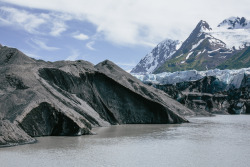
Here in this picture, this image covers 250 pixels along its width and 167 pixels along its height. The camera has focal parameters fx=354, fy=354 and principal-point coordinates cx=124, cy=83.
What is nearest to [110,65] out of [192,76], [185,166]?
[185,166]

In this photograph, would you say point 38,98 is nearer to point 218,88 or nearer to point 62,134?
point 62,134

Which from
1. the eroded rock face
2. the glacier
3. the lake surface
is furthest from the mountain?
the glacier

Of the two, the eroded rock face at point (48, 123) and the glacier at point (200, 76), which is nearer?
the eroded rock face at point (48, 123)

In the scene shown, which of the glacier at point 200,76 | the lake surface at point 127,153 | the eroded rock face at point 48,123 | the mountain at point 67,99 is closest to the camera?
the lake surface at point 127,153

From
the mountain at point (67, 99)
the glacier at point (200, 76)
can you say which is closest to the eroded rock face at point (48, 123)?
the mountain at point (67, 99)

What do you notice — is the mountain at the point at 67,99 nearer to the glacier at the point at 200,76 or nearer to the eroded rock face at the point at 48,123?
the eroded rock face at the point at 48,123

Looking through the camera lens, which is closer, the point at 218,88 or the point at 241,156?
the point at 241,156

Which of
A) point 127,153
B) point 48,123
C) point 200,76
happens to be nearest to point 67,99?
point 48,123

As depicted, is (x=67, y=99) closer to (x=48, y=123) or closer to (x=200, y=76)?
(x=48, y=123)
